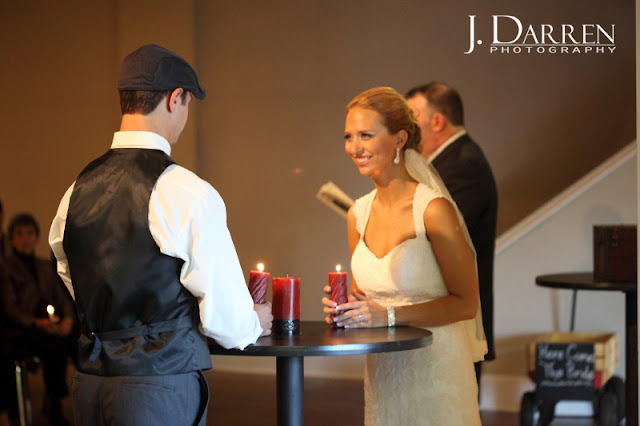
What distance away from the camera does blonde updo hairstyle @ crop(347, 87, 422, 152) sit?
252cm

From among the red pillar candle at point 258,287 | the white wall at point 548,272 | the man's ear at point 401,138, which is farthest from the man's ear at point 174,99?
the white wall at point 548,272

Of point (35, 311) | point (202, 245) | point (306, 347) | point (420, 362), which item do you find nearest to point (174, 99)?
point (202, 245)

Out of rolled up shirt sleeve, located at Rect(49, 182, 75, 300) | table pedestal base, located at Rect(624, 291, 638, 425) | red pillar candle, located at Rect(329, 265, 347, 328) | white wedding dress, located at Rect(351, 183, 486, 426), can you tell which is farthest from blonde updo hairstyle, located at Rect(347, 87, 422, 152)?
table pedestal base, located at Rect(624, 291, 638, 425)

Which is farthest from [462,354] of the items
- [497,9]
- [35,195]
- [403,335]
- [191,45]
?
[35,195]

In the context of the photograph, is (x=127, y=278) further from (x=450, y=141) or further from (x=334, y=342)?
(x=450, y=141)

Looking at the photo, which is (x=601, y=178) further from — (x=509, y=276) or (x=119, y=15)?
(x=119, y=15)

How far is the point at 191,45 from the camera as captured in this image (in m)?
6.48

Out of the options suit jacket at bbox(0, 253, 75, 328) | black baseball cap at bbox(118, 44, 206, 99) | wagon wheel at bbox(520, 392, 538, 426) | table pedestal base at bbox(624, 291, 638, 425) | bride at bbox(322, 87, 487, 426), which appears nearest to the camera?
black baseball cap at bbox(118, 44, 206, 99)

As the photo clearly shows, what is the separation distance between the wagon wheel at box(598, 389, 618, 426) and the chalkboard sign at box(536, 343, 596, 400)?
102mm

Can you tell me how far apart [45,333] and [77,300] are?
303 centimetres

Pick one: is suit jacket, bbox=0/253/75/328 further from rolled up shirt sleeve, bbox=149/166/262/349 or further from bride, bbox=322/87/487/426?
rolled up shirt sleeve, bbox=149/166/262/349

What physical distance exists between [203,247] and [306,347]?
1.04 feet

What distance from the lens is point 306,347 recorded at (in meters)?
1.86

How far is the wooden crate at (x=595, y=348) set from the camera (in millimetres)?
4414
